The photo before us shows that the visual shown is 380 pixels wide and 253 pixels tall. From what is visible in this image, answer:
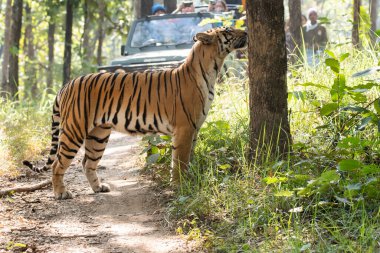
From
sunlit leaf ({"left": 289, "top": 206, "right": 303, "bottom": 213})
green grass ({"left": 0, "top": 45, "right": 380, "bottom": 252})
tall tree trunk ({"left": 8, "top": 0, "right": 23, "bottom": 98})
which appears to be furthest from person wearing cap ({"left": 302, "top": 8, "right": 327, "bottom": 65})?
sunlit leaf ({"left": 289, "top": 206, "right": 303, "bottom": 213})

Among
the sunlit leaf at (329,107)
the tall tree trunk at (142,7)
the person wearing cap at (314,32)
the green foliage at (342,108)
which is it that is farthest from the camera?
the tall tree trunk at (142,7)

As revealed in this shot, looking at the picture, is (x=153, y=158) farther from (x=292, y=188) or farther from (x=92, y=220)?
(x=292, y=188)

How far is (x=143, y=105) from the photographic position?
271 inches

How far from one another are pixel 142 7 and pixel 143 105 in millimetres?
12139

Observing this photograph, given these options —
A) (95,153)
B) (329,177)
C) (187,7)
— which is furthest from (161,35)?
(329,177)

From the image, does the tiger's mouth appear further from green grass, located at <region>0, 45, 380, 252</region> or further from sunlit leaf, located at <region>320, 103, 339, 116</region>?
sunlit leaf, located at <region>320, 103, 339, 116</region>

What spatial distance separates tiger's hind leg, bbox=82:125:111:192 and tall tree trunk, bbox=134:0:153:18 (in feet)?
38.0

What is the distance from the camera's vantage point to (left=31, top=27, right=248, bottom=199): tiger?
6.74m

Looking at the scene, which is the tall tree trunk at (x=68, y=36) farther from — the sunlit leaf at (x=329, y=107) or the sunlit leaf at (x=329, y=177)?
the sunlit leaf at (x=329, y=177)

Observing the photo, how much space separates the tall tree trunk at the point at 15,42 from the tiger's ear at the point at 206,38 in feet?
29.3

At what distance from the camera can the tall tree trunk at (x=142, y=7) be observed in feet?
60.3

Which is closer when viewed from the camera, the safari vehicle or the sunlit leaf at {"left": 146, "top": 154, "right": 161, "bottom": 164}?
the sunlit leaf at {"left": 146, "top": 154, "right": 161, "bottom": 164}

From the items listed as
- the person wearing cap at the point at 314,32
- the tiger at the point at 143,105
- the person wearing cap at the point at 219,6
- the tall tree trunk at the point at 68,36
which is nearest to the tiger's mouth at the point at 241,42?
the tiger at the point at 143,105

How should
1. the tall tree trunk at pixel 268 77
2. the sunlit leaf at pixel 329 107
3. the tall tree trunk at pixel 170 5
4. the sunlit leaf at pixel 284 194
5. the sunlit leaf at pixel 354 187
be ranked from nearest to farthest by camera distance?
the sunlit leaf at pixel 354 187
the sunlit leaf at pixel 284 194
the sunlit leaf at pixel 329 107
the tall tree trunk at pixel 268 77
the tall tree trunk at pixel 170 5
